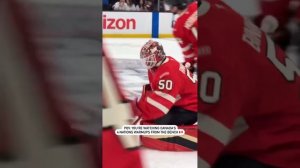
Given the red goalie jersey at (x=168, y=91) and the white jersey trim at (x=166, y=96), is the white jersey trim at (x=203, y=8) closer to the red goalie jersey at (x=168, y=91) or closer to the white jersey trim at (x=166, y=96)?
the red goalie jersey at (x=168, y=91)

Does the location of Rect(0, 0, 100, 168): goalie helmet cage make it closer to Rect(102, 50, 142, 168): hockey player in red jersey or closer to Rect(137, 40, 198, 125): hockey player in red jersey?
Rect(102, 50, 142, 168): hockey player in red jersey

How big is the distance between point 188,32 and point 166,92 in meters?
0.21

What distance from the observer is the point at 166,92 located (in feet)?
5.94

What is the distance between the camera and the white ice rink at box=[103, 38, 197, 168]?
1763 mm

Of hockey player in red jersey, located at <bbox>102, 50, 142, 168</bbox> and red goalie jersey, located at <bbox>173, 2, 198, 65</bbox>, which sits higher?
red goalie jersey, located at <bbox>173, 2, 198, 65</bbox>

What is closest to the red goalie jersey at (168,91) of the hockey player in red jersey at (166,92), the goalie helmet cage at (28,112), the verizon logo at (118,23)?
the hockey player in red jersey at (166,92)

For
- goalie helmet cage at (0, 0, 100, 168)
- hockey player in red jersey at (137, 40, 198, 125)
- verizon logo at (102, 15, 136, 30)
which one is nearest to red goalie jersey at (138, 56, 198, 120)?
hockey player in red jersey at (137, 40, 198, 125)

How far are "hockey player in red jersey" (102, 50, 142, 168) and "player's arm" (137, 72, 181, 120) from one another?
0.05m

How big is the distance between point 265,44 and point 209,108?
0.29 metres

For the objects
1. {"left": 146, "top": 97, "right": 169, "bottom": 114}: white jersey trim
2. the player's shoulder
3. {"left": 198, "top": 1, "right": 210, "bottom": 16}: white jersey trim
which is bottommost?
{"left": 146, "top": 97, "right": 169, "bottom": 114}: white jersey trim

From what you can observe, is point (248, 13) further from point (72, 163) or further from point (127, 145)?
point (72, 163)

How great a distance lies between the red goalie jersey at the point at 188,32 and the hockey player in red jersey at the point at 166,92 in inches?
1.8

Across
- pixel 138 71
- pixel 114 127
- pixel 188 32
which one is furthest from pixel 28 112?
pixel 188 32

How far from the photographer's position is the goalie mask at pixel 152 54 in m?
1.76
